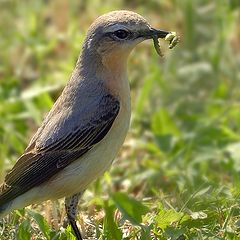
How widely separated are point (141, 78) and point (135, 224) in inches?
171

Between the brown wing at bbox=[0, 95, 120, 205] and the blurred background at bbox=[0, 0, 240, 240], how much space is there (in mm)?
289

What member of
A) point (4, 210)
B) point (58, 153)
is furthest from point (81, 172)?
point (4, 210)

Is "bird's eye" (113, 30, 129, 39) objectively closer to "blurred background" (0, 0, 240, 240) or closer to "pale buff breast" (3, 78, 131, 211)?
"pale buff breast" (3, 78, 131, 211)

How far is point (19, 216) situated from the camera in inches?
307

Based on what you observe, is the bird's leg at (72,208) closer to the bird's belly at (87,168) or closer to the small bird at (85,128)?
the small bird at (85,128)

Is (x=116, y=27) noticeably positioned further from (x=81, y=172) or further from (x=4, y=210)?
(x=4, y=210)

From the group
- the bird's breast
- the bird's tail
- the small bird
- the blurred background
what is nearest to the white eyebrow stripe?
the small bird

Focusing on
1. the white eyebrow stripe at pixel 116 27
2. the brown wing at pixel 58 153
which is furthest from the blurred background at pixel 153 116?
the white eyebrow stripe at pixel 116 27

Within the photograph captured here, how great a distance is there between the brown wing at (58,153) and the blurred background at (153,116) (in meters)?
0.29

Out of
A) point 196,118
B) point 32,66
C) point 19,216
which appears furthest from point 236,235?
point 32,66

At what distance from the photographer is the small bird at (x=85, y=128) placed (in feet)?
24.3

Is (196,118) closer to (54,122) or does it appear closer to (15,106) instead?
(15,106)

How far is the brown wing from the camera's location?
24.3 ft

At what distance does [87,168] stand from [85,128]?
1.11 feet
